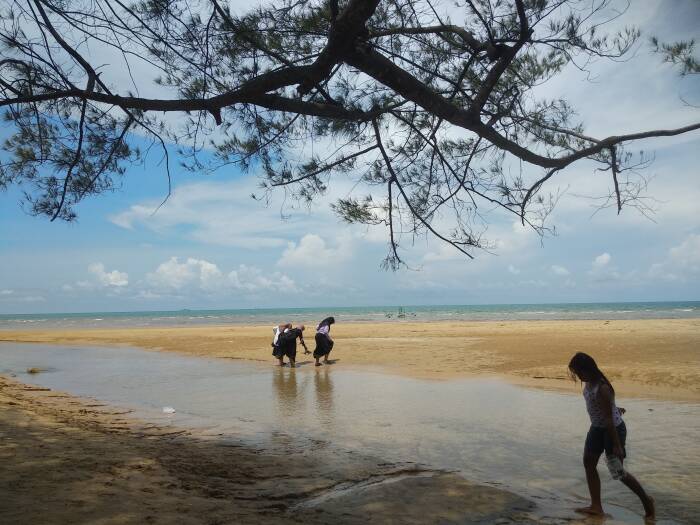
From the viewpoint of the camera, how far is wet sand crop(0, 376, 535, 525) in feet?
11.9

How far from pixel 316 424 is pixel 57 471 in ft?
12.0

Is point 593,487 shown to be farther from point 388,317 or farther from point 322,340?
point 388,317

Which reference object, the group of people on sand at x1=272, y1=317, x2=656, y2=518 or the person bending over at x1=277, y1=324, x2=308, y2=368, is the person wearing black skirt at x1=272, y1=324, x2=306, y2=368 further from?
the group of people on sand at x1=272, y1=317, x2=656, y2=518

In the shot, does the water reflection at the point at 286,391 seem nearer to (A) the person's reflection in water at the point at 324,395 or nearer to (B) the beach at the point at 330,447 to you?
(B) the beach at the point at 330,447

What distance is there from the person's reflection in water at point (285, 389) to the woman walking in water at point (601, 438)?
481 centimetres

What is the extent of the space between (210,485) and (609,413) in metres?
3.26

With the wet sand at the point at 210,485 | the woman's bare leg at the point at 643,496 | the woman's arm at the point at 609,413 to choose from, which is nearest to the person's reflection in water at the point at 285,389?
the wet sand at the point at 210,485

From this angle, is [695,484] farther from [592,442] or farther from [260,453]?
[260,453]

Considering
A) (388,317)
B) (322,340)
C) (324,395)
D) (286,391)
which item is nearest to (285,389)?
(286,391)

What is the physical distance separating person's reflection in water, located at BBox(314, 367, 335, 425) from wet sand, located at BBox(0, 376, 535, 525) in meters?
1.57

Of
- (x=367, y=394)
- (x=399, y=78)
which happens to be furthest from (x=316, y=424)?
(x=399, y=78)

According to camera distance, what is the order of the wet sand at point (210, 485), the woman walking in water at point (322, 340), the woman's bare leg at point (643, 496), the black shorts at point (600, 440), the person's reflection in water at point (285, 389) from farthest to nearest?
the woman walking in water at point (322, 340)
the person's reflection in water at point (285, 389)
the black shorts at point (600, 440)
the woman's bare leg at point (643, 496)
the wet sand at point (210, 485)

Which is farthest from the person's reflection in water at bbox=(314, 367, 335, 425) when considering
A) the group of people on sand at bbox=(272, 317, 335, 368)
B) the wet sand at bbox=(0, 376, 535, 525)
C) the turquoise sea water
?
the turquoise sea water

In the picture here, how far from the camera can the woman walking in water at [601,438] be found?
418cm
